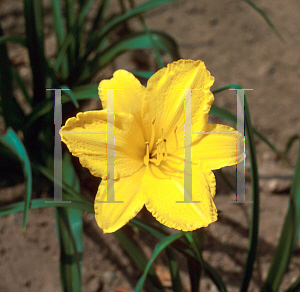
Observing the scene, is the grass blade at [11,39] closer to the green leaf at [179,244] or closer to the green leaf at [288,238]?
the green leaf at [179,244]

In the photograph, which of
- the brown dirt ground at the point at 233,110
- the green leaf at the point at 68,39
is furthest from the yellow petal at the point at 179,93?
the brown dirt ground at the point at 233,110

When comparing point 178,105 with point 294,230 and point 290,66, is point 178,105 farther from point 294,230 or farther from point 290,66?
point 290,66

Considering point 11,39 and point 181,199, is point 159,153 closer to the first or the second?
point 181,199

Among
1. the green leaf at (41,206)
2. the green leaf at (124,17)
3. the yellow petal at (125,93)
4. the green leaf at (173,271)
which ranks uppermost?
the green leaf at (124,17)

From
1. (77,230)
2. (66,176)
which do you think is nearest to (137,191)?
(77,230)

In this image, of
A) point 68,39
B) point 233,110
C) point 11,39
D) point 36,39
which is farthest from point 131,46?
point 233,110

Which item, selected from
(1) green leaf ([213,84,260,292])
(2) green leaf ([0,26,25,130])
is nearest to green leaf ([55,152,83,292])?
(2) green leaf ([0,26,25,130])
